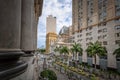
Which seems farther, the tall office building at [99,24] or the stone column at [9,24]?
the tall office building at [99,24]

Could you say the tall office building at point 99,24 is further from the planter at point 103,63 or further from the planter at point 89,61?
the planter at point 89,61

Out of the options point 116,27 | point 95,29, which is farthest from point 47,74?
point 95,29

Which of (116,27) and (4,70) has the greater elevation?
(116,27)

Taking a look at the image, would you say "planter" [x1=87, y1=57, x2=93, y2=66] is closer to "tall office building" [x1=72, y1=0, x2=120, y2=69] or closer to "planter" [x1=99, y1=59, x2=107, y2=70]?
"tall office building" [x1=72, y1=0, x2=120, y2=69]

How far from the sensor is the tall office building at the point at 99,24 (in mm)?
42938

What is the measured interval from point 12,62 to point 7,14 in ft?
2.37

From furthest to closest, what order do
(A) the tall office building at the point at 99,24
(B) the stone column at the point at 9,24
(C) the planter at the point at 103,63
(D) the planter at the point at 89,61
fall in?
(D) the planter at the point at 89,61 → (C) the planter at the point at 103,63 → (A) the tall office building at the point at 99,24 → (B) the stone column at the point at 9,24

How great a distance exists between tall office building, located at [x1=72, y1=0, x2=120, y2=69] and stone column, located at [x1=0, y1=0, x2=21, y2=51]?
1670 inches

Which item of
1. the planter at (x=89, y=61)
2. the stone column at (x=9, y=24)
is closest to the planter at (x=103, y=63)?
the planter at (x=89, y=61)

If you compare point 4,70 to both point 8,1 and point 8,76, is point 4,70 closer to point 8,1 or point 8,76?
point 8,76

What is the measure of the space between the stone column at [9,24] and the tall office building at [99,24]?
4241 centimetres

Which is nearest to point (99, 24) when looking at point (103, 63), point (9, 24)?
point (103, 63)

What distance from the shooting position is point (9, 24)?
7.55 feet

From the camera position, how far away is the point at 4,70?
196 centimetres
